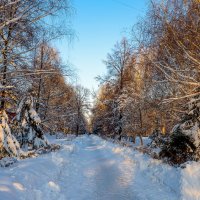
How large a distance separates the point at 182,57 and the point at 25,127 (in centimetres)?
950

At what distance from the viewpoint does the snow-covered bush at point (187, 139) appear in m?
10.4

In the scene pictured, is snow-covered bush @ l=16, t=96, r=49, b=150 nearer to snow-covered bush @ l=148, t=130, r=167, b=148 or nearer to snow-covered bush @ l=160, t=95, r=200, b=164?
snow-covered bush @ l=148, t=130, r=167, b=148

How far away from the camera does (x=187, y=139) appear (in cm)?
1056

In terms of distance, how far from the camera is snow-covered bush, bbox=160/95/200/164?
10438 millimetres

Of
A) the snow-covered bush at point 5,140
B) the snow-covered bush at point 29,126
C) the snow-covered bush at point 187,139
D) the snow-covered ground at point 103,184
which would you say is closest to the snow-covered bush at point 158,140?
the snow-covered bush at point 187,139

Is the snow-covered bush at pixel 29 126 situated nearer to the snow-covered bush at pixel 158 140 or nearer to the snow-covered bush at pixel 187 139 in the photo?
the snow-covered bush at pixel 158 140

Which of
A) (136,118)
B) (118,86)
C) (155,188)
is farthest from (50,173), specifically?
(118,86)

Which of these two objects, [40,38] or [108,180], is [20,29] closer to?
[40,38]

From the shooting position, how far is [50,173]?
30.5ft

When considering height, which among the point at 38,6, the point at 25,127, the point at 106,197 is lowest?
the point at 106,197

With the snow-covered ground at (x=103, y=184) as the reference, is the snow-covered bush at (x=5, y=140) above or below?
above

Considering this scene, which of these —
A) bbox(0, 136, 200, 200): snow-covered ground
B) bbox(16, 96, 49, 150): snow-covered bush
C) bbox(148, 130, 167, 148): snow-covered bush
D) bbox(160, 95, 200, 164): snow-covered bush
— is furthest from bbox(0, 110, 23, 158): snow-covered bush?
bbox(148, 130, 167, 148): snow-covered bush

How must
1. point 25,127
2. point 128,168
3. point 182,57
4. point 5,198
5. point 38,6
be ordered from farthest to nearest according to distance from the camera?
point 25,127, point 128,168, point 182,57, point 38,6, point 5,198

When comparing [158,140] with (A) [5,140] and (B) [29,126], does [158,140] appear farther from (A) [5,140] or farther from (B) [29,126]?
(A) [5,140]
